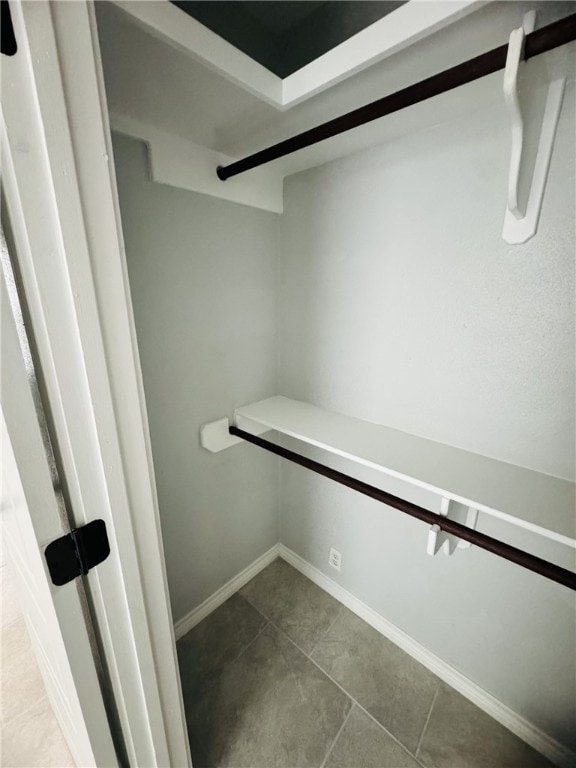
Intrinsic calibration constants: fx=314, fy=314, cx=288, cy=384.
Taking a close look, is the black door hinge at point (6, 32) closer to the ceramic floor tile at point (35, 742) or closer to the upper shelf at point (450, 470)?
the upper shelf at point (450, 470)

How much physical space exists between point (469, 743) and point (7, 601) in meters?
2.15

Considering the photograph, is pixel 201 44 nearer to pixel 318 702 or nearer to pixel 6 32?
pixel 6 32

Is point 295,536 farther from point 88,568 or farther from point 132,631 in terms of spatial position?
point 88,568

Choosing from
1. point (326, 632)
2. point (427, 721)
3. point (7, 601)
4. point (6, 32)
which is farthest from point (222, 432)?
point (7, 601)

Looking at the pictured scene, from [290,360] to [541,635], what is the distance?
1.30 metres

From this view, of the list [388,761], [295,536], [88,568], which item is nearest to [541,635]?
[388,761]

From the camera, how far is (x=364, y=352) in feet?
3.99

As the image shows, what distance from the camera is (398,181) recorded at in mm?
1017

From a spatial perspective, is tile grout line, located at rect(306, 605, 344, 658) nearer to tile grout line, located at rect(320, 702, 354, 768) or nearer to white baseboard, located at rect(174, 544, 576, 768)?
white baseboard, located at rect(174, 544, 576, 768)

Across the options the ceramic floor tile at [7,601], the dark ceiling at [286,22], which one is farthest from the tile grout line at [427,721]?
the dark ceiling at [286,22]

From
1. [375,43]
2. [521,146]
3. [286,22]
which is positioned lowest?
[521,146]

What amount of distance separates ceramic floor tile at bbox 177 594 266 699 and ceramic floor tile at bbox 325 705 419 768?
1.60ft

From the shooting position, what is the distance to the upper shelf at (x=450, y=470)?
0.75 meters

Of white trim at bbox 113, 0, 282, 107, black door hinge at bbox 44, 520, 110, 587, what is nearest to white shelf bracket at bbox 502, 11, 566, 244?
white trim at bbox 113, 0, 282, 107
